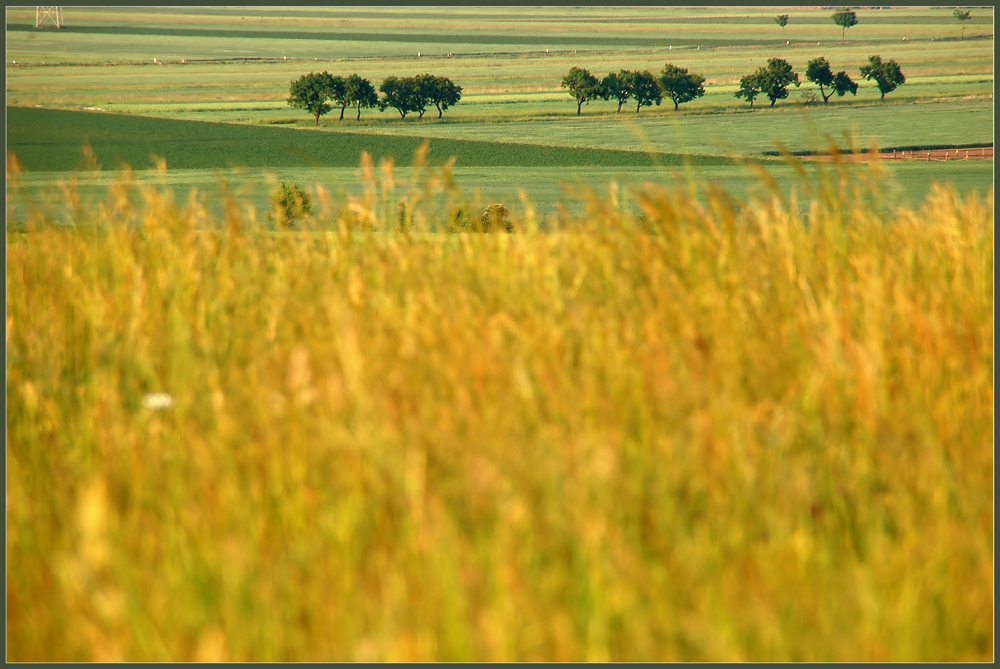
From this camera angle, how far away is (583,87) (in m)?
49.0

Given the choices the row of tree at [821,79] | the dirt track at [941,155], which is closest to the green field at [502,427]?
the dirt track at [941,155]

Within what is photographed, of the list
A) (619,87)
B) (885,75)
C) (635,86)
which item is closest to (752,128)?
(885,75)

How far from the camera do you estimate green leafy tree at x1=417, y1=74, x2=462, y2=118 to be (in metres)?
45.8

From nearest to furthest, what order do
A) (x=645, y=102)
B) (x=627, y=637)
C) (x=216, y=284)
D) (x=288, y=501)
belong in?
1. (x=627, y=637)
2. (x=288, y=501)
3. (x=216, y=284)
4. (x=645, y=102)

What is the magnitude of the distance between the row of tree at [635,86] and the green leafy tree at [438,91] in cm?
646

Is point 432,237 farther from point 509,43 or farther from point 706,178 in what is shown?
point 509,43

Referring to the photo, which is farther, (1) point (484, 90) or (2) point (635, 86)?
(1) point (484, 90)

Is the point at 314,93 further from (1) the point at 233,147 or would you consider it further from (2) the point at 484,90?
(2) the point at 484,90

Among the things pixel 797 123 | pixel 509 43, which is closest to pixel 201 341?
pixel 797 123

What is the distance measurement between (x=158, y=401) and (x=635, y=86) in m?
44.9

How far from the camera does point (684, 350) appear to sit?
7.37 ft

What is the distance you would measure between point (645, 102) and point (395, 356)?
151ft

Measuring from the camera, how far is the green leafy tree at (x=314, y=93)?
44625mm

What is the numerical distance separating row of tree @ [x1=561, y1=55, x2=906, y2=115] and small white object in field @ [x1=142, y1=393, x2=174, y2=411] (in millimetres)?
38696
